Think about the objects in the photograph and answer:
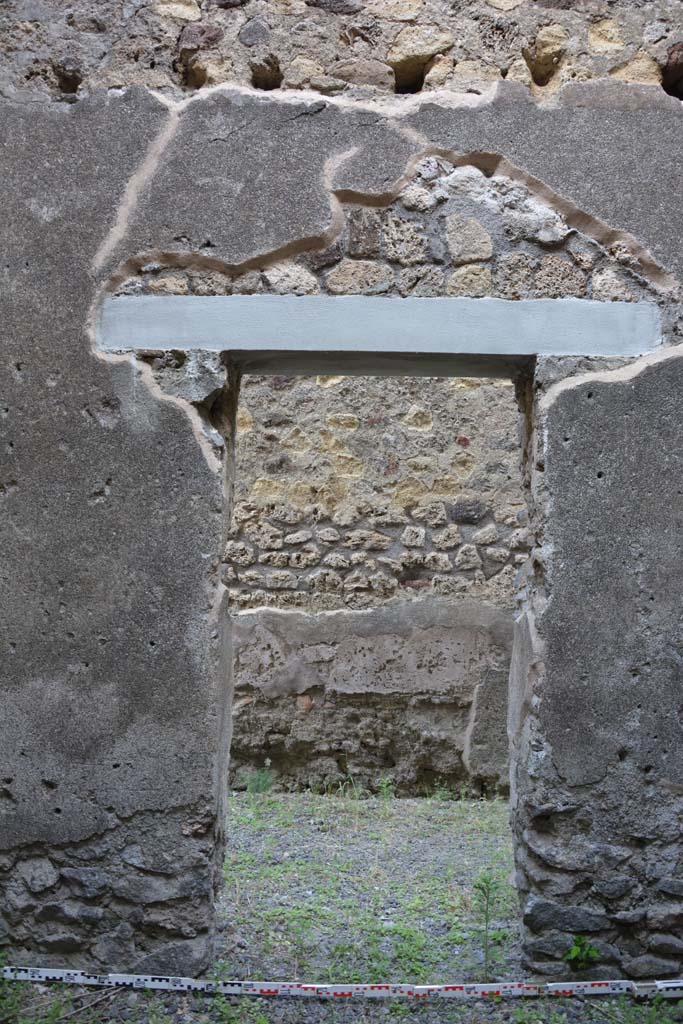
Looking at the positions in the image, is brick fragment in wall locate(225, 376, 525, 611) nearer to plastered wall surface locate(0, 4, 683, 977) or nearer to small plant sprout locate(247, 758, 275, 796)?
small plant sprout locate(247, 758, 275, 796)

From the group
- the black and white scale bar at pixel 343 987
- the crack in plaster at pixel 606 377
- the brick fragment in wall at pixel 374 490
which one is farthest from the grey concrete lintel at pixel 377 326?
the brick fragment in wall at pixel 374 490

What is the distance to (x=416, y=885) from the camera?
153 inches

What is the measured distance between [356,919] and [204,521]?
1645mm

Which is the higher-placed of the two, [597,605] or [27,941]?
[597,605]

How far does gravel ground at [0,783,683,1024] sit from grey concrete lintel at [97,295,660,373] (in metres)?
1.73

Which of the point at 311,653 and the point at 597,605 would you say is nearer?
the point at 597,605

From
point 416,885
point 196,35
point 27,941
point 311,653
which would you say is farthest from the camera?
point 311,653

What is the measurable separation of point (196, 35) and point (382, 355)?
4.06 feet

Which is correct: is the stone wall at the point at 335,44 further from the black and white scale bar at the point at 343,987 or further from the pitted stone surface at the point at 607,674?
the black and white scale bar at the point at 343,987

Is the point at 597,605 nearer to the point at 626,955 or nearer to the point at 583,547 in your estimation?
the point at 583,547

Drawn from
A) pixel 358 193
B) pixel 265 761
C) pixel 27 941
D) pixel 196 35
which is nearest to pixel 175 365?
pixel 358 193

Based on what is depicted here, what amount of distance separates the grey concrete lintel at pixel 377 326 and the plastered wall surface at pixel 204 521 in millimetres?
80

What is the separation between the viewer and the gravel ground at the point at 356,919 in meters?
2.70

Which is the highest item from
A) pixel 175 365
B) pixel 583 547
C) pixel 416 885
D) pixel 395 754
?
pixel 175 365
